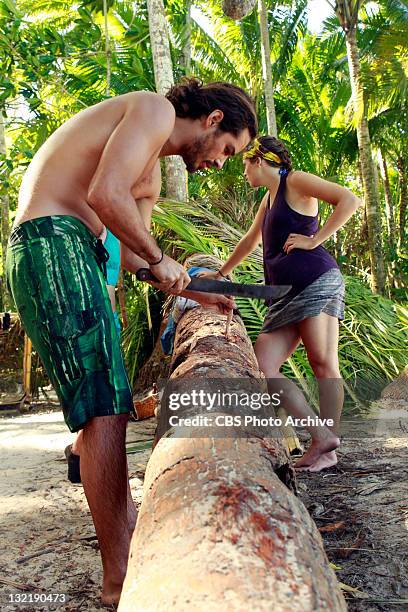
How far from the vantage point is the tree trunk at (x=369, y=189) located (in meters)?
10.0

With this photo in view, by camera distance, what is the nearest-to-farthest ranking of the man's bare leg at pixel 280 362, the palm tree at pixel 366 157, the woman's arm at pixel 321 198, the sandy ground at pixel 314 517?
the sandy ground at pixel 314 517 → the woman's arm at pixel 321 198 → the man's bare leg at pixel 280 362 → the palm tree at pixel 366 157

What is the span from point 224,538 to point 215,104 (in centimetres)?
190

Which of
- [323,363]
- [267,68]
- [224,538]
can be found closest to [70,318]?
[224,538]

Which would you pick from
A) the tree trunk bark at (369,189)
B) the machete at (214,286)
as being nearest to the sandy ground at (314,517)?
the machete at (214,286)

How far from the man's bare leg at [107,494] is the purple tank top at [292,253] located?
164 centimetres

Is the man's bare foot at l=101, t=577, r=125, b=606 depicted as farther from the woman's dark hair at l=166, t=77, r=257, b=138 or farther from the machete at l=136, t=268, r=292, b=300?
the woman's dark hair at l=166, t=77, r=257, b=138

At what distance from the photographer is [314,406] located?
4.49 metres

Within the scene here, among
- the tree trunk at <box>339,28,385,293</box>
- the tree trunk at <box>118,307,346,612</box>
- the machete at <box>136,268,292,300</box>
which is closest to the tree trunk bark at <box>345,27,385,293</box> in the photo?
the tree trunk at <box>339,28,385,293</box>

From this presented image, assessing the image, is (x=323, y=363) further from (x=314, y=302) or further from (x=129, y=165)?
(x=129, y=165)

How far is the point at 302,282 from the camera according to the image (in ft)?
10.5

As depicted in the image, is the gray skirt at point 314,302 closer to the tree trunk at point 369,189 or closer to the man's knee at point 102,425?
the man's knee at point 102,425

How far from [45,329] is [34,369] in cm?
544

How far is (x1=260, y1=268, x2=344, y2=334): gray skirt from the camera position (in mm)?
3146

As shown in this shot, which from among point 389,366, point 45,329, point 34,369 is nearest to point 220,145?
point 45,329
